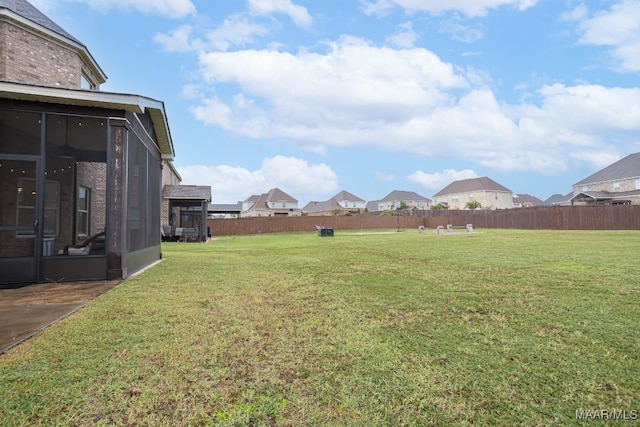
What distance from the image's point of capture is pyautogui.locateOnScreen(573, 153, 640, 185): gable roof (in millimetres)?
35656

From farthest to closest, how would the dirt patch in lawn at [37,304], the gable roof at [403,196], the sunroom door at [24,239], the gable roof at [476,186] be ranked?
1. the gable roof at [403,196]
2. the gable roof at [476,186]
3. the sunroom door at [24,239]
4. the dirt patch in lawn at [37,304]

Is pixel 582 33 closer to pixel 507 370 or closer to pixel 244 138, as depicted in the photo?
pixel 507 370

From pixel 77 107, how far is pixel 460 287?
716 cm

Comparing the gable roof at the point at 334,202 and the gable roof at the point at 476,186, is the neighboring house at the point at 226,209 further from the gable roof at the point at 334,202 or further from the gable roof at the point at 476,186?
the gable roof at the point at 476,186

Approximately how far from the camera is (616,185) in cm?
3684

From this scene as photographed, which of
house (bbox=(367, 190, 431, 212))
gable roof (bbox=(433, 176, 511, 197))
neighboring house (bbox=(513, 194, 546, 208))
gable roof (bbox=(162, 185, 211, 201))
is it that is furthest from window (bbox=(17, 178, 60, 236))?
neighboring house (bbox=(513, 194, 546, 208))

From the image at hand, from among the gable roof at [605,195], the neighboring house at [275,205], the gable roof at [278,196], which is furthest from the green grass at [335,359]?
the gable roof at [278,196]

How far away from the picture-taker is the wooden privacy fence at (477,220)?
935 inches

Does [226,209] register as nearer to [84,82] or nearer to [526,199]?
[84,82]

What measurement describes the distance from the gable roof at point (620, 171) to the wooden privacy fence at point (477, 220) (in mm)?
16816

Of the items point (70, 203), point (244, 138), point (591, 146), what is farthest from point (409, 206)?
point (70, 203)

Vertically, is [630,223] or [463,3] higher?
[463,3]

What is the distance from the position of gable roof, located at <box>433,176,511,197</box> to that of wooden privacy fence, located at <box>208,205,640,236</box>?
2516 cm

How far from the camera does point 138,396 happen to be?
1938mm
